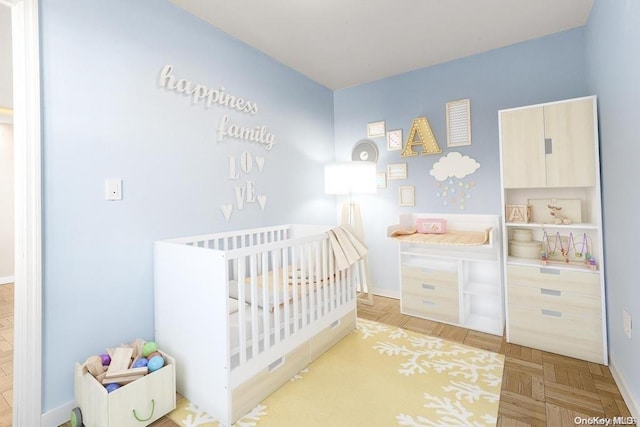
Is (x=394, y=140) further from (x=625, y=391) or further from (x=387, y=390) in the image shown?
(x=625, y=391)

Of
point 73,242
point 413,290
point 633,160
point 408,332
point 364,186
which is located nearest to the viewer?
point 633,160

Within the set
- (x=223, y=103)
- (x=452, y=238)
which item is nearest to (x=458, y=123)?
(x=452, y=238)

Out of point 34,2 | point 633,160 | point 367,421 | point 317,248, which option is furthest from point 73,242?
point 633,160

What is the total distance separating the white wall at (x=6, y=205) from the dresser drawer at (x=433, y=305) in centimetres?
511

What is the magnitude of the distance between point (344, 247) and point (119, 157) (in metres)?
1.57

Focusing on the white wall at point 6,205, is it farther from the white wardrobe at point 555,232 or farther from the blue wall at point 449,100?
the white wardrobe at point 555,232

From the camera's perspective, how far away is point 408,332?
8.37ft

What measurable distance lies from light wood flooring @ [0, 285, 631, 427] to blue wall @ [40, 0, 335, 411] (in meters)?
0.61

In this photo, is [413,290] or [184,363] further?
[413,290]

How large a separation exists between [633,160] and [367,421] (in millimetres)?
1787

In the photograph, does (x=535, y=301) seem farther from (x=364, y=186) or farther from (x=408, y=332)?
(x=364, y=186)

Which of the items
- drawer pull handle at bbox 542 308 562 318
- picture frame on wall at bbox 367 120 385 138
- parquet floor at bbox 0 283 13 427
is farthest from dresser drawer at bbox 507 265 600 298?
parquet floor at bbox 0 283 13 427

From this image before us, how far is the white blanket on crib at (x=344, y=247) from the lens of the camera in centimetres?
A: 234

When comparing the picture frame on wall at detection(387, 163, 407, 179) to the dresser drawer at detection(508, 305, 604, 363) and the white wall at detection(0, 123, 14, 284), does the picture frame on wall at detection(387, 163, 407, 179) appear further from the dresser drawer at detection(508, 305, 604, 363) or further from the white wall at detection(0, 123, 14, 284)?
the white wall at detection(0, 123, 14, 284)
